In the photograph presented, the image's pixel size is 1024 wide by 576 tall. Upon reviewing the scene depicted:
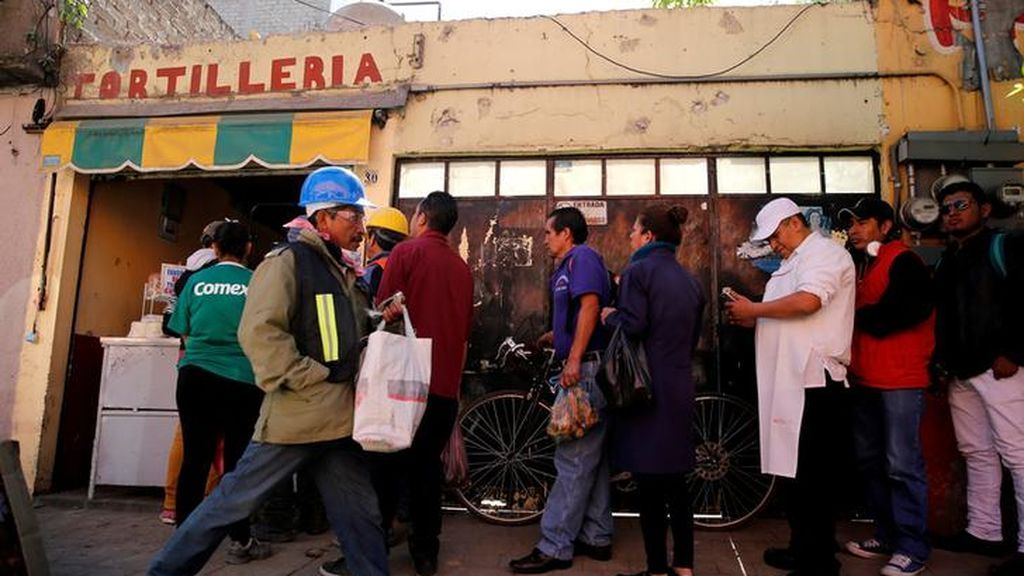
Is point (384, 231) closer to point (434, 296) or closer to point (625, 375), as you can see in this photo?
point (434, 296)

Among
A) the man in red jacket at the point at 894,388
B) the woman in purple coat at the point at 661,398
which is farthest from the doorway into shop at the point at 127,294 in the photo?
the man in red jacket at the point at 894,388

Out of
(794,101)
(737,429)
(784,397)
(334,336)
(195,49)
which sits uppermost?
(195,49)

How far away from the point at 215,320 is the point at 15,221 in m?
3.69

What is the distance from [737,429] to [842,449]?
4.24 ft

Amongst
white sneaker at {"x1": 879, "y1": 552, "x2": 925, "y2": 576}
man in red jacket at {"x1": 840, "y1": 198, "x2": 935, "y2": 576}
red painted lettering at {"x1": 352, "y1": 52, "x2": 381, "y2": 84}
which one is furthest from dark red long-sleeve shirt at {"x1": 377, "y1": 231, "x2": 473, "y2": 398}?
red painted lettering at {"x1": 352, "y1": 52, "x2": 381, "y2": 84}

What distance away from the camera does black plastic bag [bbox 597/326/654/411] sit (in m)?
3.28

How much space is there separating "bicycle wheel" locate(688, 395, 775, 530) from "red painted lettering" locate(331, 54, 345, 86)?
4159 millimetres

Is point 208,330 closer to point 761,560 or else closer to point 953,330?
point 761,560

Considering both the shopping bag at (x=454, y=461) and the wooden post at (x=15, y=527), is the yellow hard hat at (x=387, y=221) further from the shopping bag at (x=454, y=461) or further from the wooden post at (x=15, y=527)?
the wooden post at (x=15, y=527)

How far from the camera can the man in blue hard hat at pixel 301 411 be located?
2695 mm

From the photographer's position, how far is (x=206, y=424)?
3.78m

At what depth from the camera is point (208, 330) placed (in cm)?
387

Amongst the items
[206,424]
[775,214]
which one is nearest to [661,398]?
[775,214]

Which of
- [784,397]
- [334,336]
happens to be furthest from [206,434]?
[784,397]
